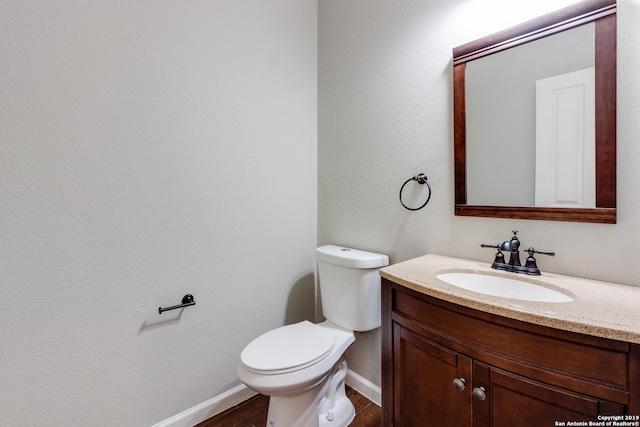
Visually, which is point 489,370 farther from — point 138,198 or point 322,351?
point 138,198

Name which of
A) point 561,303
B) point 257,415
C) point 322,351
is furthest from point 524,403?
point 257,415

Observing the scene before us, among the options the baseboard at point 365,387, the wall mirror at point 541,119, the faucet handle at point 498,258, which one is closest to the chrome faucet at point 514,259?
the faucet handle at point 498,258

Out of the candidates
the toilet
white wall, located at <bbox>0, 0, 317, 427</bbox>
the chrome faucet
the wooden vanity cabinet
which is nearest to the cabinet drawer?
the wooden vanity cabinet

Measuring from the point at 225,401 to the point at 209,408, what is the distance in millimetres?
87

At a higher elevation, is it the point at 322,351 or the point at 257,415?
the point at 322,351

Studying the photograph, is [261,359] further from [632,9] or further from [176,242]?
[632,9]

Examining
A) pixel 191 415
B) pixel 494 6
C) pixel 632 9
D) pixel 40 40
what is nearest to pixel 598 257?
pixel 632 9

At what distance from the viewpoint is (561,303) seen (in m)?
0.78

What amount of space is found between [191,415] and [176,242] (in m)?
0.90

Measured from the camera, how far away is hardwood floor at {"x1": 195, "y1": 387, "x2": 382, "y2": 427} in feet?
4.87

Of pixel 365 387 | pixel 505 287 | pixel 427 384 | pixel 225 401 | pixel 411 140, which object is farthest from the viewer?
pixel 365 387

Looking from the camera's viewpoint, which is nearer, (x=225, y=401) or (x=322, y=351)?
(x=322, y=351)

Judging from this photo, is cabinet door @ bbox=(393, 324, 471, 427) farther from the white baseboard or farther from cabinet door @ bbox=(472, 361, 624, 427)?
the white baseboard

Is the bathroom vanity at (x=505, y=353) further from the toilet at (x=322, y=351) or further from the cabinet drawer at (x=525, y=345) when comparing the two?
the toilet at (x=322, y=351)
